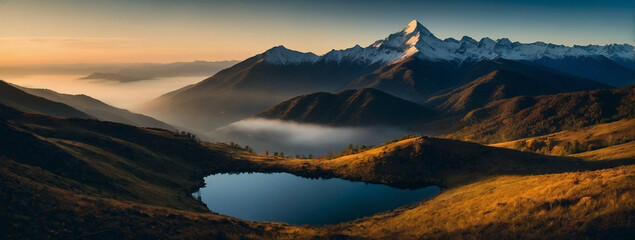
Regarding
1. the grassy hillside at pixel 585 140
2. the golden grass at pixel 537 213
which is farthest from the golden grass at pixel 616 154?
the grassy hillside at pixel 585 140

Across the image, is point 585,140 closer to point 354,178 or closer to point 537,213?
point 354,178

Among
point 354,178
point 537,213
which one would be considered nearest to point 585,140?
point 354,178

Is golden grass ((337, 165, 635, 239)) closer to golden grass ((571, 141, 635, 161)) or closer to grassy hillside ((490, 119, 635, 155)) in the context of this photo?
golden grass ((571, 141, 635, 161))

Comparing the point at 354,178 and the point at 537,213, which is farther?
the point at 354,178

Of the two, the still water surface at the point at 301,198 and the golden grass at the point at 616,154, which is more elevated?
the golden grass at the point at 616,154

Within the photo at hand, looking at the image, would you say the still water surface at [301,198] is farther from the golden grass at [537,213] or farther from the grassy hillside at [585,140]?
the grassy hillside at [585,140]

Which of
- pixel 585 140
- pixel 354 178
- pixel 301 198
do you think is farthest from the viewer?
pixel 585 140

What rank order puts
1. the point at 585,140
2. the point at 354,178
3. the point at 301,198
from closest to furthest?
the point at 301,198 < the point at 354,178 < the point at 585,140

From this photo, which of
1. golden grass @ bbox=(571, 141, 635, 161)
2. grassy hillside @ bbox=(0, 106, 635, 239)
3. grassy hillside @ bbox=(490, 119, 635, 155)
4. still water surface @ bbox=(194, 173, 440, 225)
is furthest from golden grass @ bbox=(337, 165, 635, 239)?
grassy hillside @ bbox=(490, 119, 635, 155)

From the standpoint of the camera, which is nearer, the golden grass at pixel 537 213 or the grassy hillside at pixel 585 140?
the golden grass at pixel 537 213

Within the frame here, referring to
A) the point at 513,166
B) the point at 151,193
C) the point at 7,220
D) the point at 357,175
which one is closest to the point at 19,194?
the point at 7,220
